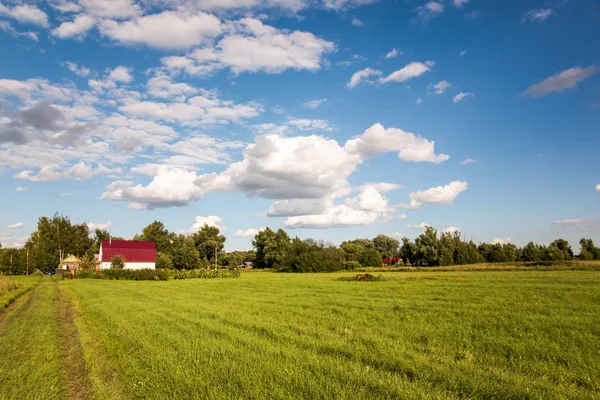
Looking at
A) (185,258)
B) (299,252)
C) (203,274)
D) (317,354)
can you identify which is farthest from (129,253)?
(317,354)

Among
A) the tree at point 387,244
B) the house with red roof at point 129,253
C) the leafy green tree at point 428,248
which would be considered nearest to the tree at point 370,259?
the leafy green tree at point 428,248

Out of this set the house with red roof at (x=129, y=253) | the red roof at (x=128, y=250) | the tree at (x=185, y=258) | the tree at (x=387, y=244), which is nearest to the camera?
the house with red roof at (x=129, y=253)

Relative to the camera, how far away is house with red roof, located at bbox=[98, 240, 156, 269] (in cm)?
8294

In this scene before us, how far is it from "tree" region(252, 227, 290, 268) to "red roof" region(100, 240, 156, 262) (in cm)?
3915

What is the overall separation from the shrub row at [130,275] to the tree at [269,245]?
56.7 meters

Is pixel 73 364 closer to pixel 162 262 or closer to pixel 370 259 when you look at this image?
pixel 162 262

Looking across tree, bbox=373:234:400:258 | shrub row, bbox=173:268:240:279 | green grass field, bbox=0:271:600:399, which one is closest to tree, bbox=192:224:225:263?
shrub row, bbox=173:268:240:279

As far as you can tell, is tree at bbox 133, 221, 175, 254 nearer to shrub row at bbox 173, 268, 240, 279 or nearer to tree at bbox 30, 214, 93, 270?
tree at bbox 30, 214, 93, 270

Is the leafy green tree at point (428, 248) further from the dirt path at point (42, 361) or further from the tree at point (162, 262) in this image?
the dirt path at point (42, 361)

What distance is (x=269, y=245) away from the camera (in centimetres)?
11844

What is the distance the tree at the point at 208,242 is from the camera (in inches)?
5276

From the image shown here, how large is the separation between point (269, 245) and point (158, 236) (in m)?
47.7

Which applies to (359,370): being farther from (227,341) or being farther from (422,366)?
(227,341)

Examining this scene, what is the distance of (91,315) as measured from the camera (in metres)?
18.8
